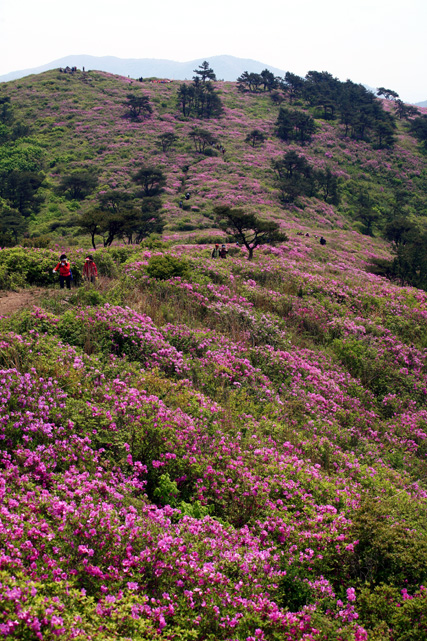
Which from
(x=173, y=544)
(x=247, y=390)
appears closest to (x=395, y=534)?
(x=173, y=544)

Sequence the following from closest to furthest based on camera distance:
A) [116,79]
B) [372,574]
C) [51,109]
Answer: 1. [372,574]
2. [51,109]
3. [116,79]

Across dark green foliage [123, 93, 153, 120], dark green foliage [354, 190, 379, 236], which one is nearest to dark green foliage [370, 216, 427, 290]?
dark green foliage [354, 190, 379, 236]

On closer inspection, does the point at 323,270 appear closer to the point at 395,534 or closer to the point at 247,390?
the point at 247,390

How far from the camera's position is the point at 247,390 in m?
7.88

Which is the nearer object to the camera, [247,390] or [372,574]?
[372,574]

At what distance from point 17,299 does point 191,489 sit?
7326 mm

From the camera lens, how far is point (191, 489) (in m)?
4.71

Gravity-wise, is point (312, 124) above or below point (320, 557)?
above

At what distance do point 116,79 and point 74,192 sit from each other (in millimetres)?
49432

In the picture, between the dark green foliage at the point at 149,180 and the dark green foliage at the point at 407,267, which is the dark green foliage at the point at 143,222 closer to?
the dark green foliage at the point at 149,180

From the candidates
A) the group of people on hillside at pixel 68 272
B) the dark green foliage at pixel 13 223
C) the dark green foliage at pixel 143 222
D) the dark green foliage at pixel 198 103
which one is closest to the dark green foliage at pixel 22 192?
the dark green foliage at pixel 13 223

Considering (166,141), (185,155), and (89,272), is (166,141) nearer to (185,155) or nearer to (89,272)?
(185,155)

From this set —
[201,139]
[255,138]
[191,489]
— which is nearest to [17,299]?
[191,489]

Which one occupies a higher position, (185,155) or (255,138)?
(255,138)
